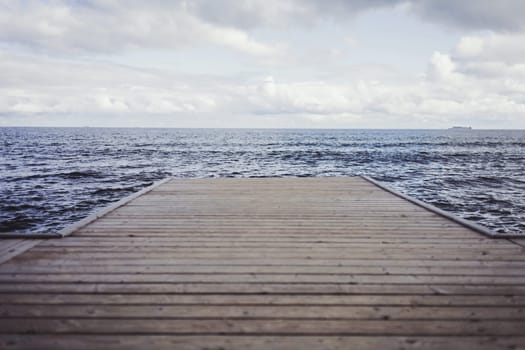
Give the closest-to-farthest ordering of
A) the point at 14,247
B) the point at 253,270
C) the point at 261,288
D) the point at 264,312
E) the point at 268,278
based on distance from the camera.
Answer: the point at 264,312
the point at 261,288
the point at 268,278
the point at 253,270
the point at 14,247

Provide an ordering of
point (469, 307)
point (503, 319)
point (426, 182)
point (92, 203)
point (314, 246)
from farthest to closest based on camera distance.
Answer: point (426, 182)
point (92, 203)
point (314, 246)
point (469, 307)
point (503, 319)

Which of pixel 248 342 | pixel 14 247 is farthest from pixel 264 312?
pixel 14 247

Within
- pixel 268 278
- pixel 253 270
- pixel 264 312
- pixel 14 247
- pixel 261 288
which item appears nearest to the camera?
pixel 264 312

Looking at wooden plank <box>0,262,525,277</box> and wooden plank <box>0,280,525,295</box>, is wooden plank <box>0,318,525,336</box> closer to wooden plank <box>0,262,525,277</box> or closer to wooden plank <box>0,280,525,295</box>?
wooden plank <box>0,280,525,295</box>

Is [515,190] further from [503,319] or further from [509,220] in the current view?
[503,319]

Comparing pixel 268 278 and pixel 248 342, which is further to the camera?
pixel 268 278

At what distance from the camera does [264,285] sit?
2.94 m

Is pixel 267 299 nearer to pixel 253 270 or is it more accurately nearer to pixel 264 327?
pixel 264 327

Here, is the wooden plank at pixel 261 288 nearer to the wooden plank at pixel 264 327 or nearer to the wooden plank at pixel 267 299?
the wooden plank at pixel 267 299

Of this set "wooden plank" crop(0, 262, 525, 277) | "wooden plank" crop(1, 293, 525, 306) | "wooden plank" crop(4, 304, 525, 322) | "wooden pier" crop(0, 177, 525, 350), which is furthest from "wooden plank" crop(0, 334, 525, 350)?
"wooden plank" crop(0, 262, 525, 277)

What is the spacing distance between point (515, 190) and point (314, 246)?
1515cm

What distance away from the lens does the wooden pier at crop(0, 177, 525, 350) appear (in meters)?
2.25

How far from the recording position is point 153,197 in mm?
7074

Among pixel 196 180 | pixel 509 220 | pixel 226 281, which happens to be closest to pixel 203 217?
pixel 226 281
